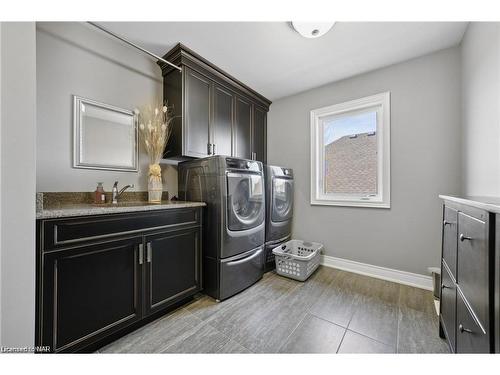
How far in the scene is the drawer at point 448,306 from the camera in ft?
3.32

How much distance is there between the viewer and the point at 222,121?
2.35 metres

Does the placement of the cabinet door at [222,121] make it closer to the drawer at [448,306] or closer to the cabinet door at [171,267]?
the cabinet door at [171,267]

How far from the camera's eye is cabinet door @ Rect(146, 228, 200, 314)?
1.40 metres

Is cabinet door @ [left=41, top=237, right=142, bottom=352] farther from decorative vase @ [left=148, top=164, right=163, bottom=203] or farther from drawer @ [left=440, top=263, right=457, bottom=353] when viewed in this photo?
drawer @ [left=440, top=263, right=457, bottom=353]

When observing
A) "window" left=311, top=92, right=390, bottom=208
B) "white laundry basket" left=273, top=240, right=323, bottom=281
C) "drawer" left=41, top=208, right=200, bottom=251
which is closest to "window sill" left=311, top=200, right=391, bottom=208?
"window" left=311, top=92, right=390, bottom=208

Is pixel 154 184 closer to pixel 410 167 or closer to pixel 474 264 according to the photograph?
pixel 474 264


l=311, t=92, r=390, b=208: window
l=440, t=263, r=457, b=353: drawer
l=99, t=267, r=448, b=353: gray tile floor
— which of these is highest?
l=311, t=92, r=390, b=208: window

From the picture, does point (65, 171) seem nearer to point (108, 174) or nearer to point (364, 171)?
point (108, 174)

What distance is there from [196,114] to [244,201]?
1.08 meters

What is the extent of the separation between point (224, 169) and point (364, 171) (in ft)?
5.91

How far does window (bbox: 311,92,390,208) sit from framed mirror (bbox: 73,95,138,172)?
2246 mm

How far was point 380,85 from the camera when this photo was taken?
7.29 feet
